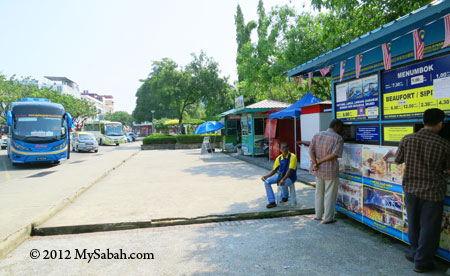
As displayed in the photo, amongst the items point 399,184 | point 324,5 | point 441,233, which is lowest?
point 441,233

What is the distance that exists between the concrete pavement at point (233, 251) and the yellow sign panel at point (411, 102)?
1.94 meters

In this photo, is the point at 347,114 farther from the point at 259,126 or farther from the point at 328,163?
the point at 259,126

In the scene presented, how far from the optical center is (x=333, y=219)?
17.5 ft

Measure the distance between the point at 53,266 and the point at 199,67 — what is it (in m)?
28.1

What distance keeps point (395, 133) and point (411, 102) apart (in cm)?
53

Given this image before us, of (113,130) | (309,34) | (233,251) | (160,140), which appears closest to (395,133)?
(233,251)

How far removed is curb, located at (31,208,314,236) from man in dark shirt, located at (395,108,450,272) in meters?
2.68

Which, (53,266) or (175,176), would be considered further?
(175,176)

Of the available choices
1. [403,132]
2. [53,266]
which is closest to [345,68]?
[403,132]

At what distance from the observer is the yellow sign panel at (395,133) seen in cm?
→ 431

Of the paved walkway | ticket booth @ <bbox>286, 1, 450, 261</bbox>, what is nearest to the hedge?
the paved walkway

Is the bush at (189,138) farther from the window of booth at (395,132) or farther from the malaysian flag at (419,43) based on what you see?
the malaysian flag at (419,43)

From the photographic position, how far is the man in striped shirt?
5.01 m

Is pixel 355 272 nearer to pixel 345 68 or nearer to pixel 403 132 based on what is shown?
pixel 403 132
